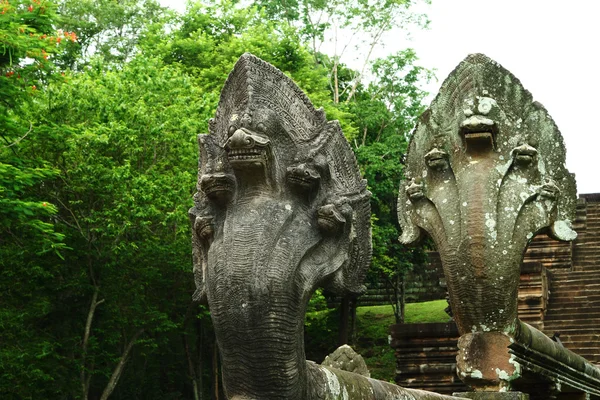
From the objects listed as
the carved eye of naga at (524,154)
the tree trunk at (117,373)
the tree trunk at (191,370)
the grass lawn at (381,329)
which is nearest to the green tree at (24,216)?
the tree trunk at (117,373)

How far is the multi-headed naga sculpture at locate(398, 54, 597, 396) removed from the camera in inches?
168

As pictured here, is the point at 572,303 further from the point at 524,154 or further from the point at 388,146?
the point at 388,146

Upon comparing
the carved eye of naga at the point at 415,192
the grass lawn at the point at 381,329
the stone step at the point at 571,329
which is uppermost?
the grass lawn at the point at 381,329

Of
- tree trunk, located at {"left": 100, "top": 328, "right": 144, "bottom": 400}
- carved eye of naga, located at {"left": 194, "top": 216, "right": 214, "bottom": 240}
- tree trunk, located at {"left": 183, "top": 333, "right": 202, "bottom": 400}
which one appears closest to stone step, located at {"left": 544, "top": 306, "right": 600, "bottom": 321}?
tree trunk, located at {"left": 100, "top": 328, "right": 144, "bottom": 400}

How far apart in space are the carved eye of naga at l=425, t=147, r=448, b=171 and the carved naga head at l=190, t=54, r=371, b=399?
1.51 metres

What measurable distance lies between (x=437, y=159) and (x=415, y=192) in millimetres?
172

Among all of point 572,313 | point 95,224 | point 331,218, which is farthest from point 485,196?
point 95,224

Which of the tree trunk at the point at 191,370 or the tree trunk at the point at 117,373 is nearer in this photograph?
the tree trunk at the point at 117,373

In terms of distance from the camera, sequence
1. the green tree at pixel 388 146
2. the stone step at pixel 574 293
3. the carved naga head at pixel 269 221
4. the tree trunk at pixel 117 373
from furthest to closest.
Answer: the green tree at pixel 388 146 → the tree trunk at pixel 117 373 → the stone step at pixel 574 293 → the carved naga head at pixel 269 221

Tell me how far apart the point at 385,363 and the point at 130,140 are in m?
10.2

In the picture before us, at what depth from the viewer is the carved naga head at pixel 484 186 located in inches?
168

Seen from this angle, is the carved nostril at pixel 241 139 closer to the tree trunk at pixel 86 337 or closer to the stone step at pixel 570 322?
the stone step at pixel 570 322

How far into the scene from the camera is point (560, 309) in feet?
46.0

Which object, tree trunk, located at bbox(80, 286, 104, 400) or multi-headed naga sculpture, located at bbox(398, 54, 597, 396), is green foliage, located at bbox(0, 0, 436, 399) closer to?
tree trunk, located at bbox(80, 286, 104, 400)
